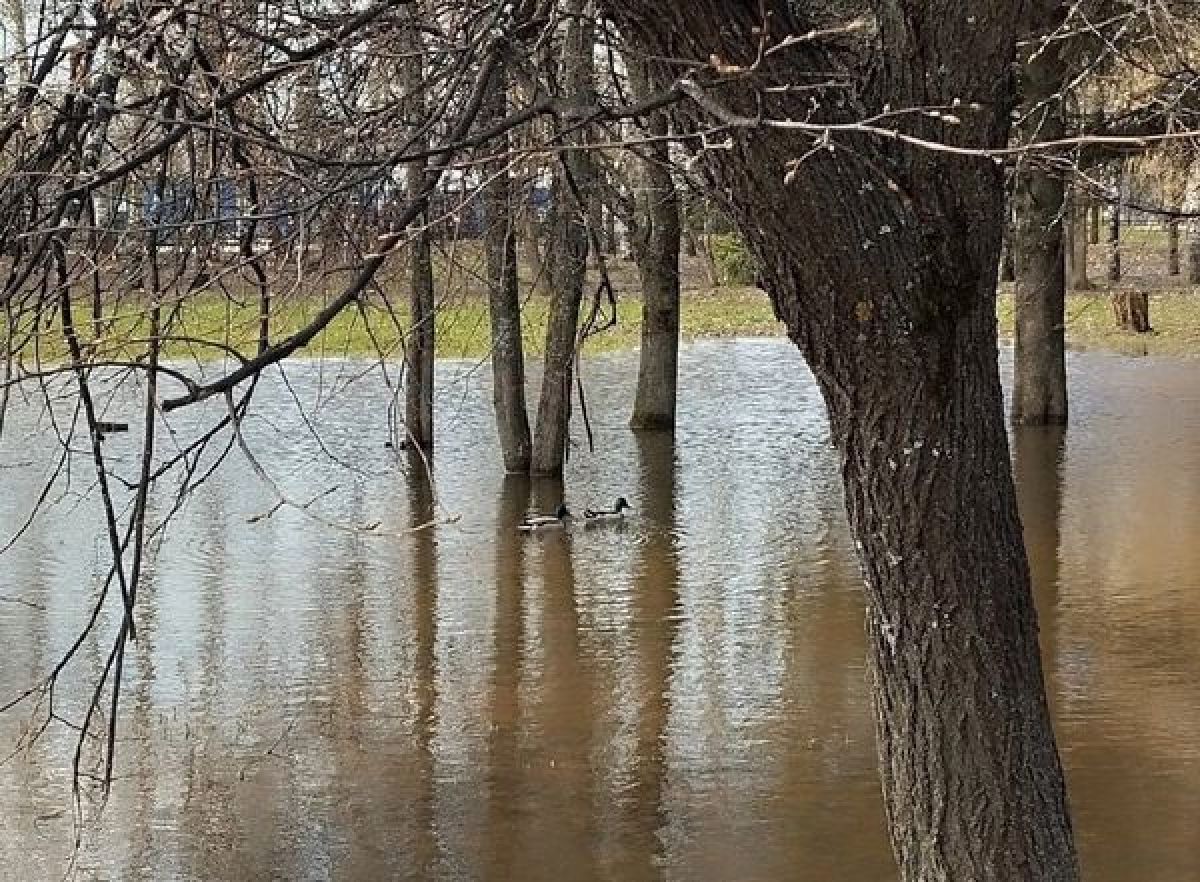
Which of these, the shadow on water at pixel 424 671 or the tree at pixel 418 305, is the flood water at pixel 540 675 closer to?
the shadow on water at pixel 424 671

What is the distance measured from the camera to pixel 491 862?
681 centimetres

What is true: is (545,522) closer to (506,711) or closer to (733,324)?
(506,711)

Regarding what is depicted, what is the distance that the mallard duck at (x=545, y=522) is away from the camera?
43.5 feet

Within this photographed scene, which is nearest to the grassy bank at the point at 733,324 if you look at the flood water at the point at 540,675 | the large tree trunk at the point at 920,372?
the flood water at the point at 540,675

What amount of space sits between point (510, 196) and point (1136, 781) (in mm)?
4331

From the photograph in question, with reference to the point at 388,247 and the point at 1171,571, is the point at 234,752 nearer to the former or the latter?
the point at 388,247

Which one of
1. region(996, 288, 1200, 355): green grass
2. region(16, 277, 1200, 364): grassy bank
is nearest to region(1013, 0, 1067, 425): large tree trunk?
region(16, 277, 1200, 364): grassy bank

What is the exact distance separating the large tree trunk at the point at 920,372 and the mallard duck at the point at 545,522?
9200 millimetres

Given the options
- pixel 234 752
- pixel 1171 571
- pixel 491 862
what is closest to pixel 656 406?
pixel 1171 571

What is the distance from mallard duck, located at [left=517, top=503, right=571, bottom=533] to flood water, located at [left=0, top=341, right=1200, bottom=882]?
0.17 m

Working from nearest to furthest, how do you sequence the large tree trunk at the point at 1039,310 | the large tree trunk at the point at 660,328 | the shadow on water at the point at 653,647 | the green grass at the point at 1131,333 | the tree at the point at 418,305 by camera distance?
the tree at the point at 418,305, the shadow on water at the point at 653,647, the large tree trunk at the point at 1039,310, the large tree trunk at the point at 660,328, the green grass at the point at 1131,333

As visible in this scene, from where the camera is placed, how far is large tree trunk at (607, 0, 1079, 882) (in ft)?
11.6

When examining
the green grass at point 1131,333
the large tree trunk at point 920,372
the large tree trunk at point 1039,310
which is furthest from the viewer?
the green grass at point 1131,333

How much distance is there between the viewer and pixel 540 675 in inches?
368
